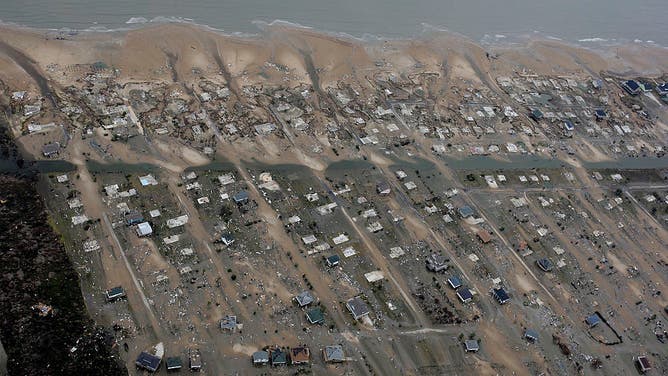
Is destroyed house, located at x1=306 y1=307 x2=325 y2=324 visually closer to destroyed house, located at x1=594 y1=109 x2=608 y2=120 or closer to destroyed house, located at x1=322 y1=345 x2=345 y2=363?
destroyed house, located at x1=322 y1=345 x2=345 y2=363

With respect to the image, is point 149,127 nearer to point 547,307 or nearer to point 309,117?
point 309,117

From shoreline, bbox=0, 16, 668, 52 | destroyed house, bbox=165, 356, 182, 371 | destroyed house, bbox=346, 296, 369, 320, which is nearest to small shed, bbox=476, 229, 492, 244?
destroyed house, bbox=346, 296, 369, 320

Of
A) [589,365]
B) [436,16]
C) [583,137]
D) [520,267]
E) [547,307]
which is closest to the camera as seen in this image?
[589,365]

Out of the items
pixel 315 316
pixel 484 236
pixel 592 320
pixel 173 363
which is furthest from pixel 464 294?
pixel 173 363

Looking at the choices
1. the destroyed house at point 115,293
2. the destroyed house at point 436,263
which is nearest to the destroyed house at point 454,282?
the destroyed house at point 436,263

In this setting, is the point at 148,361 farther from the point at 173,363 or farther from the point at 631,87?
the point at 631,87

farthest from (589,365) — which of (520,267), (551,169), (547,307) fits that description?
(551,169)
